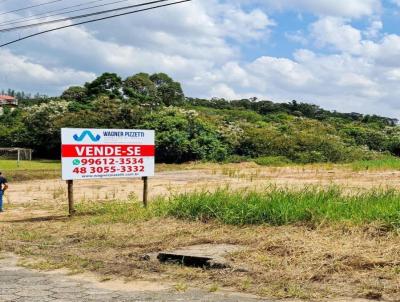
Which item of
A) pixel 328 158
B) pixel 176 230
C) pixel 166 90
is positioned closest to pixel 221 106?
pixel 166 90

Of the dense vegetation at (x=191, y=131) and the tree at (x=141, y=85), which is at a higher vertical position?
the tree at (x=141, y=85)

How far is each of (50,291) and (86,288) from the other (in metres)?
0.45

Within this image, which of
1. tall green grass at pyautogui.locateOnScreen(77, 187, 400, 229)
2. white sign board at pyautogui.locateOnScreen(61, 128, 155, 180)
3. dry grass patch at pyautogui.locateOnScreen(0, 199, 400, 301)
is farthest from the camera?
white sign board at pyautogui.locateOnScreen(61, 128, 155, 180)

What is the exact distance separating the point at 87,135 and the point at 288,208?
6.37m

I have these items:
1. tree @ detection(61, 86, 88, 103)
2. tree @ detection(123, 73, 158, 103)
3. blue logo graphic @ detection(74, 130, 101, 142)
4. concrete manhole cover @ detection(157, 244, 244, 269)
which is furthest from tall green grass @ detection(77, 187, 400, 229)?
tree @ detection(61, 86, 88, 103)

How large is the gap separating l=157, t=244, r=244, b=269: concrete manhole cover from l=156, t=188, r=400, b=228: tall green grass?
1.35 m

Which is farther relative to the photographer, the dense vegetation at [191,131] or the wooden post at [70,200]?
the dense vegetation at [191,131]

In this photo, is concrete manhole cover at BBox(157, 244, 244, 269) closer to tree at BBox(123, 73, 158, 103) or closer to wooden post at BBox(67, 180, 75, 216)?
wooden post at BBox(67, 180, 75, 216)

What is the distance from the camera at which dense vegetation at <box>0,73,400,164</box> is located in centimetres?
4422

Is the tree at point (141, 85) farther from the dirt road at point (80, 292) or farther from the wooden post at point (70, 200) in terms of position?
the dirt road at point (80, 292)

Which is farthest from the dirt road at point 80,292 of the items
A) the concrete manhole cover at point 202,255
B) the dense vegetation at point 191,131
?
the dense vegetation at point 191,131

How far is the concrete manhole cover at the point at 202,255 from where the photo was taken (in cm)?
806

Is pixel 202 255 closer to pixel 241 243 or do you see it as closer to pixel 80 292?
pixel 241 243

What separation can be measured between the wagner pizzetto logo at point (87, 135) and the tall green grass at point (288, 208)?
3.29 meters
